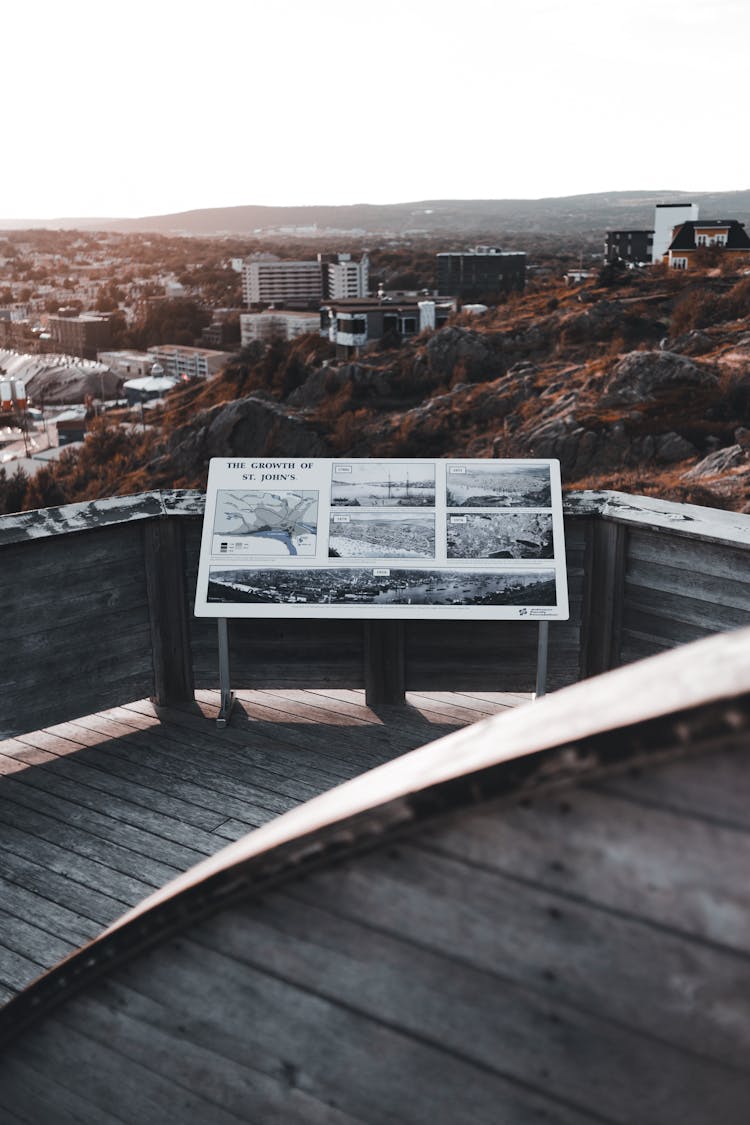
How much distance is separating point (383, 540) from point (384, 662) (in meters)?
0.60

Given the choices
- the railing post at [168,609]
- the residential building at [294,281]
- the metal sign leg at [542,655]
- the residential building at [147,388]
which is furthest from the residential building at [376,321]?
the residential building at [294,281]

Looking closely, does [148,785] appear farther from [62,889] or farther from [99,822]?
[62,889]

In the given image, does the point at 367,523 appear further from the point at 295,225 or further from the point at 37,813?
the point at 295,225

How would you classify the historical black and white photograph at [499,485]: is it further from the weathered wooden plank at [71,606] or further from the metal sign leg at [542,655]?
the weathered wooden plank at [71,606]

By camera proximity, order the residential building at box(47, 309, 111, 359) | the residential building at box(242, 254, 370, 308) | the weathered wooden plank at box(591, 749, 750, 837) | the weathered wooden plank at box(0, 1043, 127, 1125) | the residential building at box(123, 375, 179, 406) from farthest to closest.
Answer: the residential building at box(242, 254, 370, 308) → the residential building at box(47, 309, 111, 359) → the residential building at box(123, 375, 179, 406) → the weathered wooden plank at box(0, 1043, 127, 1125) → the weathered wooden plank at box(591, 749, 750, 837)

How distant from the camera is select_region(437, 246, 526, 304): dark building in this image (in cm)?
7726

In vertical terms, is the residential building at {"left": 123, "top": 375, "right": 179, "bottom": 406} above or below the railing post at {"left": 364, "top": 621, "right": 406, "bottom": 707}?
below

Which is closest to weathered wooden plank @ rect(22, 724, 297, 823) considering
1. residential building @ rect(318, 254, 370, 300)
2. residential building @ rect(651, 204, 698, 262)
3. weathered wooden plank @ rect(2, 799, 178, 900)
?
weathered wooden plank @ rect(2, 799, 178, 900)

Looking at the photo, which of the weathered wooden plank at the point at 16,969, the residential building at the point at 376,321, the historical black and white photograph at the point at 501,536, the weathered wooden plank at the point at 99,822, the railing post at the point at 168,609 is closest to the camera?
the weathered wooden plank at the point at 16,969

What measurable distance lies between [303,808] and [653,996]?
1.48 ft

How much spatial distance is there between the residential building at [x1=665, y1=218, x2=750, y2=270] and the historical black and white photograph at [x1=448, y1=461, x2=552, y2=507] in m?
48.3

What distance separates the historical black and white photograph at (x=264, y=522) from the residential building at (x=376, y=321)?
4588 centimetres

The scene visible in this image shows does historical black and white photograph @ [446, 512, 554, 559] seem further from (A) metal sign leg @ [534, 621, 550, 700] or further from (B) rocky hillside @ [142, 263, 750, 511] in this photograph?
(B) rocky hillside @ [142, 263, 750, 511]

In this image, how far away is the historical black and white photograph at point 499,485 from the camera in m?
3.53
